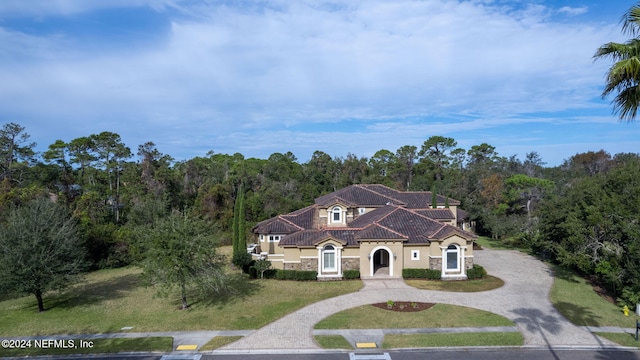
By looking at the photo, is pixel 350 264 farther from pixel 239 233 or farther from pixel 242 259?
pixel 239 233

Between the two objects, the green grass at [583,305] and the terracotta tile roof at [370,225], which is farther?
the terracotta tile roof at [370,225]

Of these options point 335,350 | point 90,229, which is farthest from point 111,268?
point 335,350

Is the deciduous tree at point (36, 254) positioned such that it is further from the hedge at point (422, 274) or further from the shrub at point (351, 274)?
the hedge at point (422, 274)

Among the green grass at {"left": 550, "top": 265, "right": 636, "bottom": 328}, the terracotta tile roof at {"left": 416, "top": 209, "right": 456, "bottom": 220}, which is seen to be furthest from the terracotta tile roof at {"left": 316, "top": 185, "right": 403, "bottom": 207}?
the green grass at {"left": 550, "top": 265, "right": 636, "bottom": 328}

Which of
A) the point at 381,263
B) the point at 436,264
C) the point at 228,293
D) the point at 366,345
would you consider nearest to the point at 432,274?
the point at 436,264

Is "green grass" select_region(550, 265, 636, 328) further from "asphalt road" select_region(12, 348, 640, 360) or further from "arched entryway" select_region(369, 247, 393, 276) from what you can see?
"arched entryway" select_region(369, 247, 393, 276)

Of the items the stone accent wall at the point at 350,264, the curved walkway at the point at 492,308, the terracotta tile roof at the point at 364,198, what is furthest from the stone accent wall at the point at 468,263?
the terracotta tile roof at the point at 364,198
